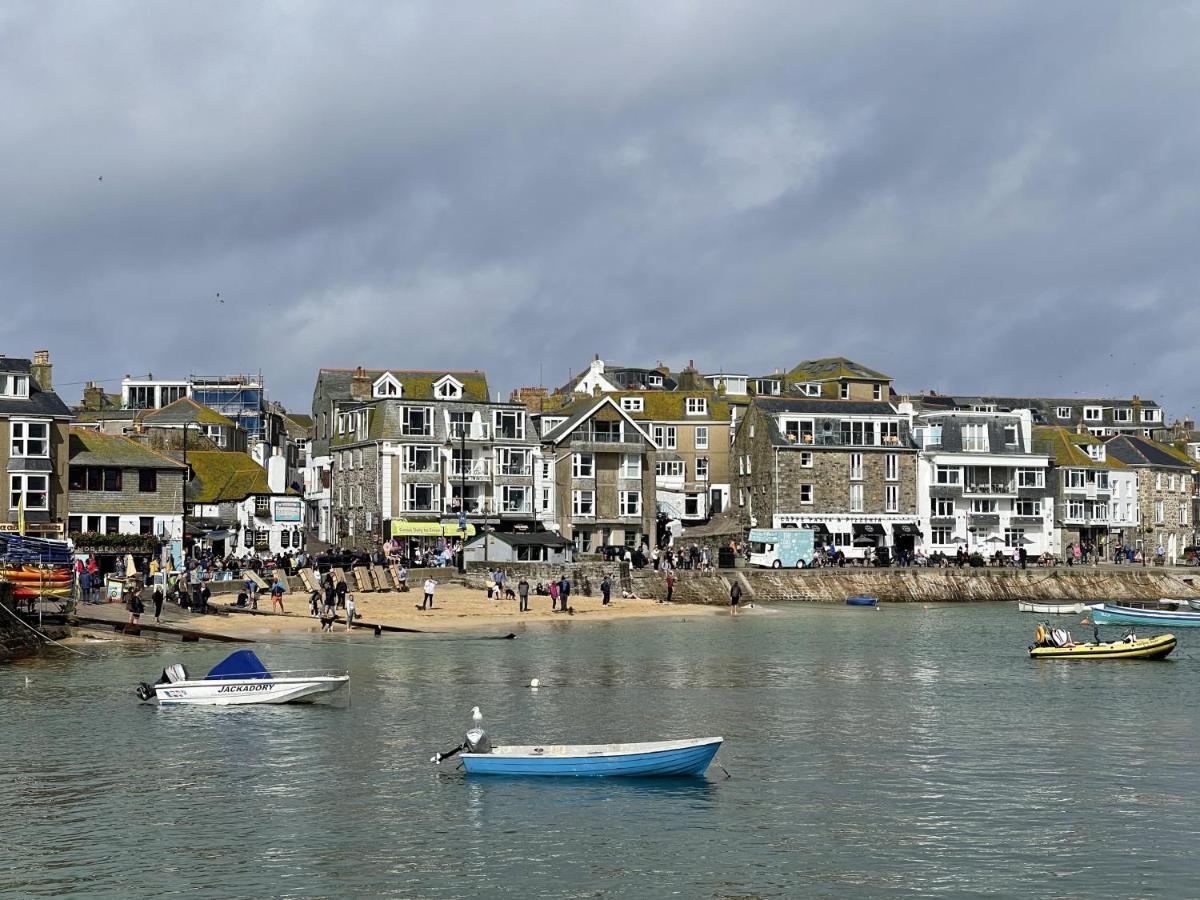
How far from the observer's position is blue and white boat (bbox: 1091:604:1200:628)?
86.1m

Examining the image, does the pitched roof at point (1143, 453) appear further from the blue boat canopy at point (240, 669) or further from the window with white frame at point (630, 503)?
the blue boat canopy at point (240, 669)

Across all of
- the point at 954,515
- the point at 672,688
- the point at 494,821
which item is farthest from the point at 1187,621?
the point at 494,821

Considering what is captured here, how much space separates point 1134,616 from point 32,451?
63.6 m

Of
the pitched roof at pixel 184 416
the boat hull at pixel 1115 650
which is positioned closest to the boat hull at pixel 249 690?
the boat hull at pixel 1115 650

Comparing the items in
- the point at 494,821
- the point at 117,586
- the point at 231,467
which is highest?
the point at 231,467

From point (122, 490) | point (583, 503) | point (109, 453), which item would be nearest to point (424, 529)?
point (583, 503)

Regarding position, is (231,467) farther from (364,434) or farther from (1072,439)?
(1072,439)

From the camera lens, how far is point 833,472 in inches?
4793

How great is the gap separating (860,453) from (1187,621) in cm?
3832

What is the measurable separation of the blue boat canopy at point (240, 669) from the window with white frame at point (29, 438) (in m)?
46.5

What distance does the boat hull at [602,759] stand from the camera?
36.5 meters

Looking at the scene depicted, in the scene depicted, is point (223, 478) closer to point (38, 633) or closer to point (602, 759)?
point (38, 633)

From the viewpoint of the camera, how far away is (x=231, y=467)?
116 meters

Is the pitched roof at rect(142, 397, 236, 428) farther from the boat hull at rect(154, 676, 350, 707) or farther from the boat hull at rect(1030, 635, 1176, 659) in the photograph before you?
the boat hull at rect(154, 676, 350, 707)
